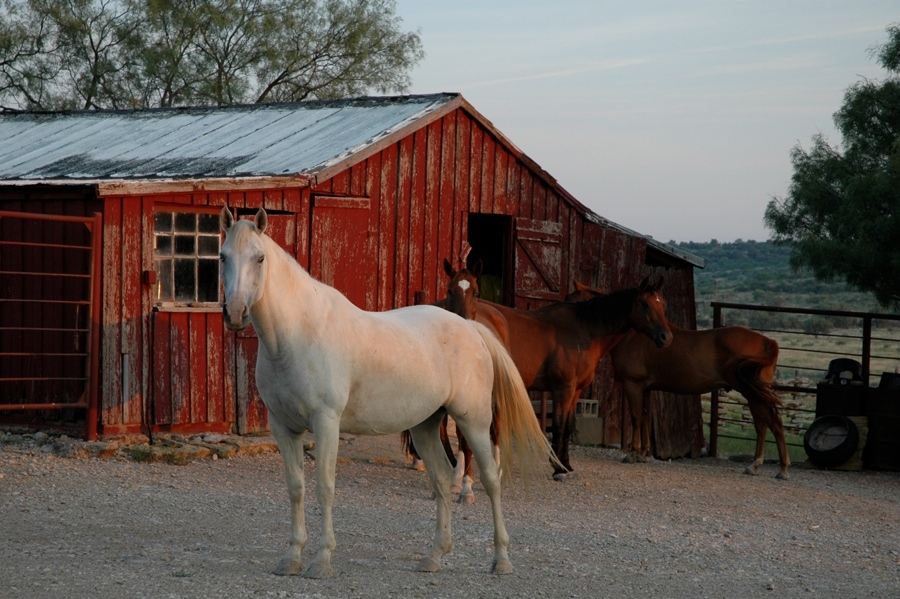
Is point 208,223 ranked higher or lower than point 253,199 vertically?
lower

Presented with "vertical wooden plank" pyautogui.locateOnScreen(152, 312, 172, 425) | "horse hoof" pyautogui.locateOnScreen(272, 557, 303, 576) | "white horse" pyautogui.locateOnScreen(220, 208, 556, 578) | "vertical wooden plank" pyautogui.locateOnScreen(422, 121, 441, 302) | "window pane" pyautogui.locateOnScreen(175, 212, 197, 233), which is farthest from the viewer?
"vertical wooden plank" pyautogui.locateOnScreen(422, 121, 441, 302)

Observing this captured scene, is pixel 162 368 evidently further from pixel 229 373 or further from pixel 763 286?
pixel 763 286

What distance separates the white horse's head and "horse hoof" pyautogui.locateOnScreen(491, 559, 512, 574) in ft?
6.95

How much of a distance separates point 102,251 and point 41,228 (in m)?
1.18

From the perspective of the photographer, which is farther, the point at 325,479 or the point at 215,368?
the point at 215,368

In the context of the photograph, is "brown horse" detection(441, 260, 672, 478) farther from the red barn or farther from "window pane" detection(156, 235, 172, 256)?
"window pane" detection(156, 235, 172, 256)

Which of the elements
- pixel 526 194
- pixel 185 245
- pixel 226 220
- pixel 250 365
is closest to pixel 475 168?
pixel 526 194

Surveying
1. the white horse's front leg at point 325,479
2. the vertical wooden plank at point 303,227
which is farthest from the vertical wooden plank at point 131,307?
the white horse's front leg at point 325,479

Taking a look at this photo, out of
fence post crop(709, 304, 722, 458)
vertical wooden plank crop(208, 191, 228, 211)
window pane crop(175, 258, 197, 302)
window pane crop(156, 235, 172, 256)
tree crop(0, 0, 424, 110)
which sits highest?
tree crop(0, 0, 424, 110)

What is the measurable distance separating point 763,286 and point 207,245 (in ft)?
146

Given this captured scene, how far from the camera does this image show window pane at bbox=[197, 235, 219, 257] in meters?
11.2

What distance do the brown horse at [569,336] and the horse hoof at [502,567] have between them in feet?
15.1

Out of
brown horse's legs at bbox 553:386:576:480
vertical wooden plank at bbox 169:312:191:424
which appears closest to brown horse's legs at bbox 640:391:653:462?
brown horse's legs at bbox 553:386:576:480

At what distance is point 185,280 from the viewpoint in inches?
437
